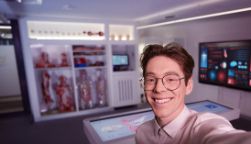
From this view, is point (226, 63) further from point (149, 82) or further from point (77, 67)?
point (149, 82)

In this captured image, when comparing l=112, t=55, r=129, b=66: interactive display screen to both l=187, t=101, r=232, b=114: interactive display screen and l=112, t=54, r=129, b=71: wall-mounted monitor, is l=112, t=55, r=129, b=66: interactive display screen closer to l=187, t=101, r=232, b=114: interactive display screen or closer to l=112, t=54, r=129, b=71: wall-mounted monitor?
l=112, t=54, r=129, b=71: wall-mounted monitor

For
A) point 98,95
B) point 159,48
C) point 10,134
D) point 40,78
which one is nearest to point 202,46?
point 98,95

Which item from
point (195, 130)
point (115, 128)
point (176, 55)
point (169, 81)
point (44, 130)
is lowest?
point (44, 130)

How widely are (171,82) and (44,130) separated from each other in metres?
3.46

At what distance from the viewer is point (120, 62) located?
4.57m

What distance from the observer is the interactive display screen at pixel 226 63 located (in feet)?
11.1

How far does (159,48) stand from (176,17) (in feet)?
10.6

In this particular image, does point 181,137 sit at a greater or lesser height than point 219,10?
lesser

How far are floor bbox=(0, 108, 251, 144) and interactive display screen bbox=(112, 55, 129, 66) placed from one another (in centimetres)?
165

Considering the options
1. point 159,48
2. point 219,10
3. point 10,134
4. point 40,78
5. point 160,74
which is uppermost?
point 219,10

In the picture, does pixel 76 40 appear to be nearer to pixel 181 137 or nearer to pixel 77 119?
pixel 77 119

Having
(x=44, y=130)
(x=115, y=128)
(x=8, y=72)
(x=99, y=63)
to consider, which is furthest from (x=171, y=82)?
(x=8, y=72)

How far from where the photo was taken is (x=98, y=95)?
15.0 ft

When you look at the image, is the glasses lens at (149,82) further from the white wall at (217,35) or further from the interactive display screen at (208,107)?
the white wall at (217,35)
